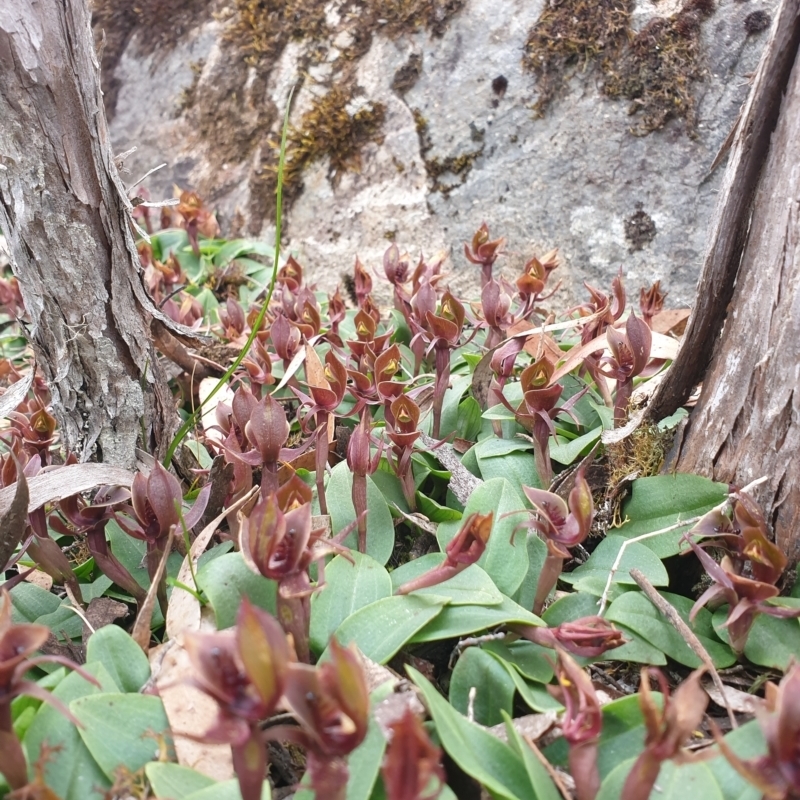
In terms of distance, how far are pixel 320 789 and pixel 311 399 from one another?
0.90m

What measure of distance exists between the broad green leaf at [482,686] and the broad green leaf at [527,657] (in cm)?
3

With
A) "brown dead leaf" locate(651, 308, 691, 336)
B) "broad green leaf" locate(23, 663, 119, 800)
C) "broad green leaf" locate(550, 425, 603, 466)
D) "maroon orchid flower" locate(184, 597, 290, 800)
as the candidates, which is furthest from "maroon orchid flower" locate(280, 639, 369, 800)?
"brown dead leaf" locate(651, 308, 691, 336)

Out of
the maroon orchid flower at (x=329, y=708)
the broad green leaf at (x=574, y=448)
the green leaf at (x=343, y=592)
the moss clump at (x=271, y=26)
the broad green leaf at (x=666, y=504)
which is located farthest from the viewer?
the moss clump at (x=271, y=26)

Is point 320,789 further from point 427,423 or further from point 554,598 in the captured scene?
point 427,423

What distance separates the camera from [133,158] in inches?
166

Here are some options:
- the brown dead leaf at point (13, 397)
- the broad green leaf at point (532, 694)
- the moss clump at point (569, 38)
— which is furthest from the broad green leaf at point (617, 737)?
the moss clump at point (569, 38)

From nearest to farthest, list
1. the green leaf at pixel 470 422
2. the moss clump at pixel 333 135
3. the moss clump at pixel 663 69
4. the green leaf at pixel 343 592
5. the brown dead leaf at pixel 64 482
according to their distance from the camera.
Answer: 1. the green leaf at pixel 343 592
2. the brown dead leaf at pixel 64 482
3. the green leaf at pixel 470 422
4. the moss clump at pixel 663 69
5. the moss clump at pixel 333 135

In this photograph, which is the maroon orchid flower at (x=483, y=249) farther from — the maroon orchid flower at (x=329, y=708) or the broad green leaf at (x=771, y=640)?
the maroon orchid flower at (x=329, y=708)

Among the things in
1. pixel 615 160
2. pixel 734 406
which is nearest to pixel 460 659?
pixel 734 406

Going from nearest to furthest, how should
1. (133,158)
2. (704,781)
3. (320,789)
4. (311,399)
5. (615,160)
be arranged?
(320,789), (704,781), (311,399), (615,160), (133,158)

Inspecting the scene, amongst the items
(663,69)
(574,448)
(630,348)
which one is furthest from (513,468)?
(663,69)

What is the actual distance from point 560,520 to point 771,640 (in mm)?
457

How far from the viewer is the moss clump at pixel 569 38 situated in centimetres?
275

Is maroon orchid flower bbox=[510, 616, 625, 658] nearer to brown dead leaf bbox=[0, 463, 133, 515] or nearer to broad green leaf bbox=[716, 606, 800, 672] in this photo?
broad green leaf bbox=[716, 606, 800, 672]
